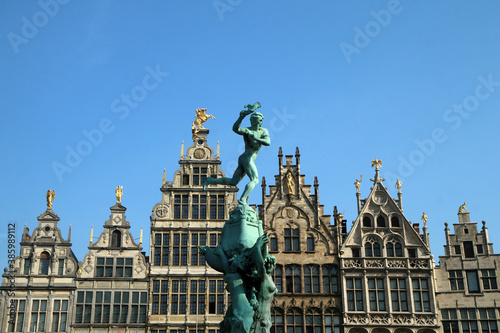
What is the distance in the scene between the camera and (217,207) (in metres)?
39.2

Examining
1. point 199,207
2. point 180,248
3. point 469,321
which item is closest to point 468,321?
point 469,321

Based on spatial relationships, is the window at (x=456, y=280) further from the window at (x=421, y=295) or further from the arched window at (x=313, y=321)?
the arched window at (x=313, y=321)

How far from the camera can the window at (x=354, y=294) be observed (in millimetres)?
36969

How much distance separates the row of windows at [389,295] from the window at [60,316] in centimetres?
1686

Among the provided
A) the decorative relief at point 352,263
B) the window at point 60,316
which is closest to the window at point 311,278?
the decorative relief at point 352,263

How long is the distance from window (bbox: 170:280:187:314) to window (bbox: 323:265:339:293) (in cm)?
856

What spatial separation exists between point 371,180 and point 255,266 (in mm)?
23442

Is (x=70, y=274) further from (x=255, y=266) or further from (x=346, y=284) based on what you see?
(x=255, y=266)

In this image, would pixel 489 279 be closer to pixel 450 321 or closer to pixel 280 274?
pixel 450 321

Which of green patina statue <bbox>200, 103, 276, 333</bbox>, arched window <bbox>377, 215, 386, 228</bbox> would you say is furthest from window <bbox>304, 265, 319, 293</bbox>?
green patina statue <bbox>200, 103, 276, 333</bbox>

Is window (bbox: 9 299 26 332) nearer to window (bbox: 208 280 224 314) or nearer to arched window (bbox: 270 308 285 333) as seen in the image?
window (bbox: 208 280 224 314)

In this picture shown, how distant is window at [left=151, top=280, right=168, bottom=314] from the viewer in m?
36.6

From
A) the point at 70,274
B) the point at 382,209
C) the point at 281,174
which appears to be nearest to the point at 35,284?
the point at 70,274

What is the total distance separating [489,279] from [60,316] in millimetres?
26076
